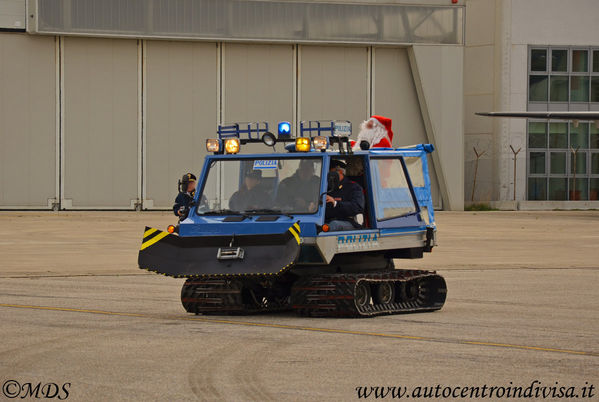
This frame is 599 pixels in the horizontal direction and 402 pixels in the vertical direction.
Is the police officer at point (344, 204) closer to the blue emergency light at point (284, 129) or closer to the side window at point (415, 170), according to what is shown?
the blue emergency light at point (284, 129)

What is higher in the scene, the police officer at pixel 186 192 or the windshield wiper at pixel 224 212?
the police officer at pixel 186 192

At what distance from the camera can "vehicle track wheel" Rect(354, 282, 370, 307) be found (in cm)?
1378

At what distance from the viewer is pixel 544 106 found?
57406 mm

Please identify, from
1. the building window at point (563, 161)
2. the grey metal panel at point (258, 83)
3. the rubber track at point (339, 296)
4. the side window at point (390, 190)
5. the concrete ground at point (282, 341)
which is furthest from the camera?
the building window at point (563, 161)

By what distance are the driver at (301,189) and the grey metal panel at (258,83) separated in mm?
36724

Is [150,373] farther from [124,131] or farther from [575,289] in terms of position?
[124,131]

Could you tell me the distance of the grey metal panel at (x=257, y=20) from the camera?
159ft

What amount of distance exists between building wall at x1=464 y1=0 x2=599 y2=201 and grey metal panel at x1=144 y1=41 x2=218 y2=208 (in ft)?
48.4

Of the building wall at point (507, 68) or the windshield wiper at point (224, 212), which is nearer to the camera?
the windshield wiper at point (224, 212)

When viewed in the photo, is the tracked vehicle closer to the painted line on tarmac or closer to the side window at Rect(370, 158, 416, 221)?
the side window at Rect(370, 158, 416, 221)

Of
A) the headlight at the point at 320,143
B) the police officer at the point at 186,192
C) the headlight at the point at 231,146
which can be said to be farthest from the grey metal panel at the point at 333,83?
the headlight at the point at 320,143

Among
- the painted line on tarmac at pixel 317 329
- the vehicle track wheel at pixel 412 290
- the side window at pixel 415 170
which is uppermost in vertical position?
the side window at pixel 415 170

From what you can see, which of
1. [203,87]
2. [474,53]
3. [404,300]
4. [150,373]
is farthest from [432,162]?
[150,373]

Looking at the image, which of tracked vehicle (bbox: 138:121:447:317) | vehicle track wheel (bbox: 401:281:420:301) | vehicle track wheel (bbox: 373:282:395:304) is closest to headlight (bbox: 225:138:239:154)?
tracked vehicle (bbox: 138:121:447:317)
